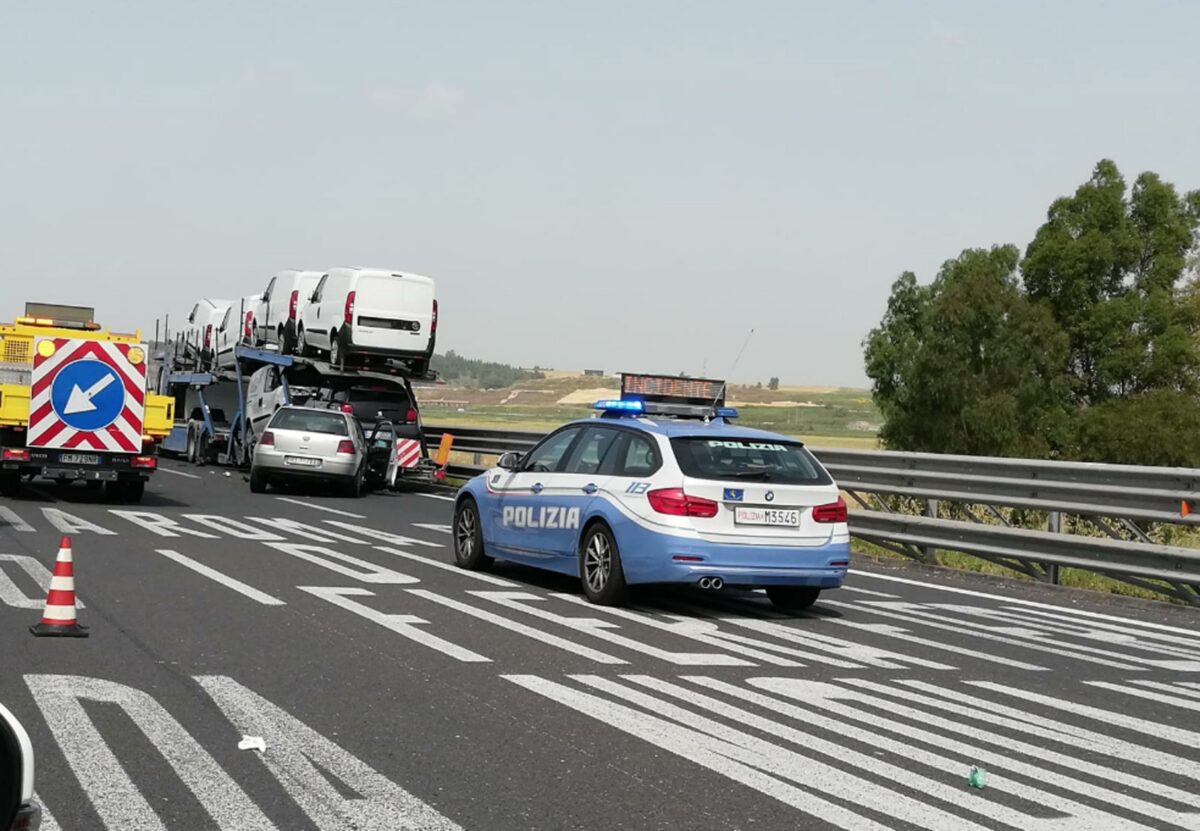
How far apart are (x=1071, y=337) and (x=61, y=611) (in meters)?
75.6

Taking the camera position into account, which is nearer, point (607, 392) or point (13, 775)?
point (13, 775)

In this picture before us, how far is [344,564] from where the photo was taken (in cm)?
1484

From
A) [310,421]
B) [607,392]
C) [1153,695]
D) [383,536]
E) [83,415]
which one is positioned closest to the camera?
[1153,695]

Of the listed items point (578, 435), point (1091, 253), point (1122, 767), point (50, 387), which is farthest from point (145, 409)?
point (1091, 253)

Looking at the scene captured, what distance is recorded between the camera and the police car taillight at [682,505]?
39.2ft

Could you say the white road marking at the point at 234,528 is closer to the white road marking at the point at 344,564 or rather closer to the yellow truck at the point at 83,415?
the white road marking at the point at 344,564

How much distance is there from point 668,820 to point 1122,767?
2.31m

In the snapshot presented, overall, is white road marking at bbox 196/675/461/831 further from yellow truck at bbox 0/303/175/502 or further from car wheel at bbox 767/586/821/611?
yellow truck at bbox 0/303/175/502

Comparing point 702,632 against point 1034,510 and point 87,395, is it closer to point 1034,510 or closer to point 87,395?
point 1034,510

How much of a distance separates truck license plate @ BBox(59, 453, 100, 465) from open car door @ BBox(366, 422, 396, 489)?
285 inches

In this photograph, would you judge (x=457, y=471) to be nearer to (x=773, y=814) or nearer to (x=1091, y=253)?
(x=773, y=814)

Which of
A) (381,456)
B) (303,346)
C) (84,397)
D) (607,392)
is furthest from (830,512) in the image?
(607,392)

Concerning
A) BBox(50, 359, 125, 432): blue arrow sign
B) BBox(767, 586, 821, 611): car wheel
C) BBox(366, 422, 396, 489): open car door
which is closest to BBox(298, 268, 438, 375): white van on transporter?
BBox(366, 422, 396, 489): open car door

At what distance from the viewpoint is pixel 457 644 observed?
10.1m
